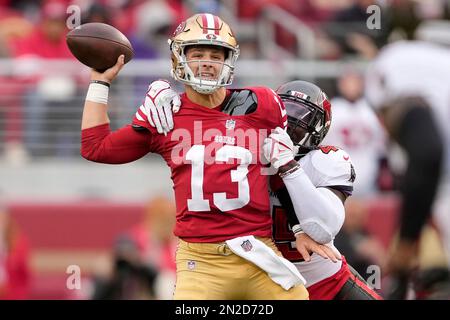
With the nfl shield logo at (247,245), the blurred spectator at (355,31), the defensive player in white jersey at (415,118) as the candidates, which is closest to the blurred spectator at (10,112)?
the blurred spectator at (355,31)

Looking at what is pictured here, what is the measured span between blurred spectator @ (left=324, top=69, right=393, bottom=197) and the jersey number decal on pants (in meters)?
4.40

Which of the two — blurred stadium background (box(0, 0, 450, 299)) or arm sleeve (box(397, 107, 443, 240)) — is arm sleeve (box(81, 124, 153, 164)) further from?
blurred stadium background (box(0, 0, 450, 299))

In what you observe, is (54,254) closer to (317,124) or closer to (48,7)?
(48,7)

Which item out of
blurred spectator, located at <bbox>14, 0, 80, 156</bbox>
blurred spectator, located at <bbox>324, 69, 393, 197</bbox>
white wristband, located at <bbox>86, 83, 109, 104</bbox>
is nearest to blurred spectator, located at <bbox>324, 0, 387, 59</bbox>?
blurred spectator, located at <bbox>324, 69, 393, 197</bbox>

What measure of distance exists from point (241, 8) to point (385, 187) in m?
2.33

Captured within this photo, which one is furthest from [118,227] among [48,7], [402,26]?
[402,26]

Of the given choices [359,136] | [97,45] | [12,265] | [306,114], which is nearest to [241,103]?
[306,114]

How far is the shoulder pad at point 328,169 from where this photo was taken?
5156 millimetres

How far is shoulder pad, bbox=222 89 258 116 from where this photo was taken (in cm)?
494

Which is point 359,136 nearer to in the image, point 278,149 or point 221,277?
point 278,149

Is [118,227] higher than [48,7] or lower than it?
lower

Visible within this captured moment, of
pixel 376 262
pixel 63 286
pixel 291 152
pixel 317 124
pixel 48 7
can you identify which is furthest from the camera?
pixel 48 7

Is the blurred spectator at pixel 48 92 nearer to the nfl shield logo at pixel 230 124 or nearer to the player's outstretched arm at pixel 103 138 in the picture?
the player's outstretched arm at pixel 103 138
